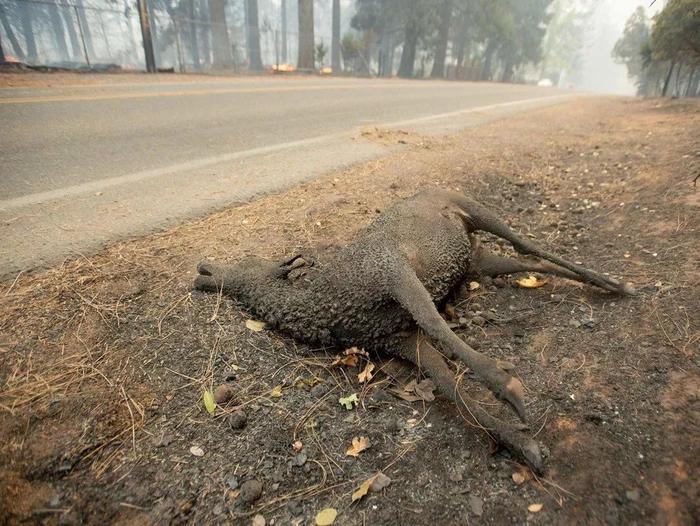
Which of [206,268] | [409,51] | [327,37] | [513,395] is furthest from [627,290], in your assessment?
[327,37]

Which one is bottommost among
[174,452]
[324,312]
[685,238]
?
[174,452]

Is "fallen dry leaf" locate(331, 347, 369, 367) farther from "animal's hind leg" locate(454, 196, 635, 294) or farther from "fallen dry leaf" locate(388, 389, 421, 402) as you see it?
"animal's hind leg" locate(454, 196, 635, 294)

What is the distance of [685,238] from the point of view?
283cm

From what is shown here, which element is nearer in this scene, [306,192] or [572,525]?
[572,525]

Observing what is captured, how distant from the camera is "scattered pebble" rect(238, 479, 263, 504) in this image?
5.25ft

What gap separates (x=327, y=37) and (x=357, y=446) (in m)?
34.0

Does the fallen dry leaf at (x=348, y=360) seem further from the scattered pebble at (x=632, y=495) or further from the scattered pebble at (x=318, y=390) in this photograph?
the scattered pebble at (x=632, y=495)

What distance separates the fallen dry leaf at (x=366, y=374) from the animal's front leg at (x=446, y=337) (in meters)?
0.38

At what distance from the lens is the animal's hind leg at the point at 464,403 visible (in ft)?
5.43

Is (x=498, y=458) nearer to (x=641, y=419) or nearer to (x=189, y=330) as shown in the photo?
(x=641, y=419)

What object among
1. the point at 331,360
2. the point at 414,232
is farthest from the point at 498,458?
the point at 414,232

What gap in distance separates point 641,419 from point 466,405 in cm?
68

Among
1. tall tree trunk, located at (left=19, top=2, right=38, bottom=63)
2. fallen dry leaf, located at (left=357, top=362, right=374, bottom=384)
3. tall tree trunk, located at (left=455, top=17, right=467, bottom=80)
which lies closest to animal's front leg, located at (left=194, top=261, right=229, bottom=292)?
fallen dry leaf, located at (left=357, top=362, right=374, bottom=384)

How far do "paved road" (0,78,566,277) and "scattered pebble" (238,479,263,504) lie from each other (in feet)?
6.66
